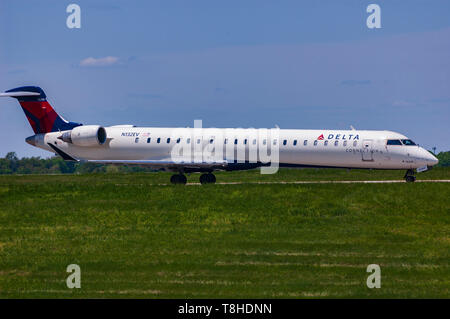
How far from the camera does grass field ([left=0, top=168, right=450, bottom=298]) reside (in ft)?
Answer: 66.7

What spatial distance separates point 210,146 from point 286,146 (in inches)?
176

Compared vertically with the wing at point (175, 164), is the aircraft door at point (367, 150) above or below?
above

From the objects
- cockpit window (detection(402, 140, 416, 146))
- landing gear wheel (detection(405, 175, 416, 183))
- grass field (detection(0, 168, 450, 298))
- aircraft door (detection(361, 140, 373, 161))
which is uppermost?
cockpit window (detection(402, 140, 416, 146))

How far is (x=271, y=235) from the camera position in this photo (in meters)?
27.8

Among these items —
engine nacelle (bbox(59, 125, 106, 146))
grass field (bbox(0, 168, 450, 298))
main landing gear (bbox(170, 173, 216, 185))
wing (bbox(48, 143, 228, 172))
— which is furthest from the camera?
engine nacelle (bbox(59, 125, 106, 146))

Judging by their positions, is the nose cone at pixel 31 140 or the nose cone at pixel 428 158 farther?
the nose cone at pixel 31 140

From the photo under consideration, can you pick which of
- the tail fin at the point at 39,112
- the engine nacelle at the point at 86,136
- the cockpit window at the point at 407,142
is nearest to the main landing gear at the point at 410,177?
the cockpit window at the point at 407,142

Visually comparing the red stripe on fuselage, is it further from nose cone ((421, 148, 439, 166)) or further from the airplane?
nose cone ((421, 148, 439, 166))

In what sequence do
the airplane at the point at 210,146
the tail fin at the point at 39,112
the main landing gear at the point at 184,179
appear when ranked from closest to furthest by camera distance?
the airplane at the point at 210,146
the main landing gear at the point at 184,179
the tail fin at the point at 39,112

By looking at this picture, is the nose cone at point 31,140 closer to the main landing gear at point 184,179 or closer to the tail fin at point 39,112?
the tail fin at point 39,112

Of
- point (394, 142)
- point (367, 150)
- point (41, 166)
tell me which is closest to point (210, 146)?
point (367, 150)

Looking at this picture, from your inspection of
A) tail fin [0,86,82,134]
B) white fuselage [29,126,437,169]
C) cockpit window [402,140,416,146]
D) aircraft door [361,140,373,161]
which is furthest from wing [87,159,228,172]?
cockpit window [402,140,416,146]

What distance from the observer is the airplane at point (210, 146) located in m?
41.6

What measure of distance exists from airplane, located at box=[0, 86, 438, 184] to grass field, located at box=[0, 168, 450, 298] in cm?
438
